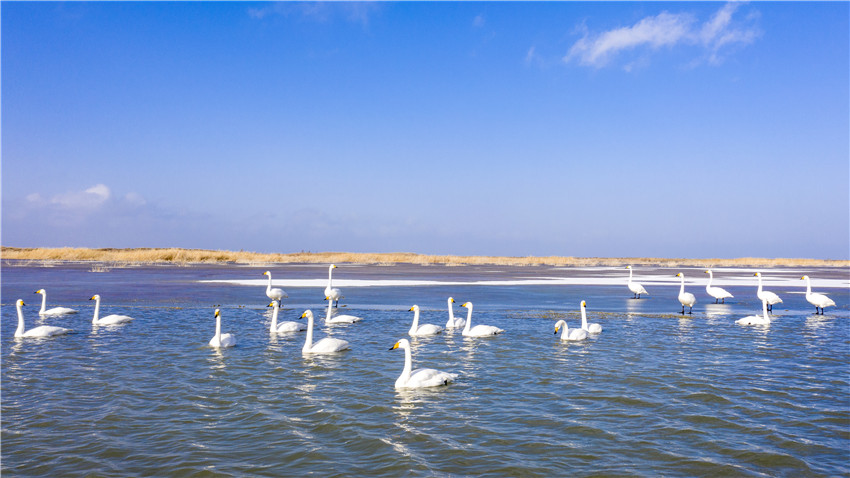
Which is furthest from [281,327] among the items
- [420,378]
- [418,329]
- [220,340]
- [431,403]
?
[431,403]

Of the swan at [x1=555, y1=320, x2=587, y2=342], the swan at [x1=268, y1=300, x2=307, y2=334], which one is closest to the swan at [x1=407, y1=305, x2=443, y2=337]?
the swan at [x1=268, y1=300, x2=307, y2=334]

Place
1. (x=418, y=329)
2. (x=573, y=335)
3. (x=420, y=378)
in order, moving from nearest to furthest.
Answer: (x=420, y=378) < (x=573, y=335) < (x=418, y=329)

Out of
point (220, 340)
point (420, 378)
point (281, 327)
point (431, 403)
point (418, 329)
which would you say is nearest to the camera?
point (431, 403)

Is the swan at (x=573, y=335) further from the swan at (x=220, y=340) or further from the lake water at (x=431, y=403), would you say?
the swan at (x=220, y=340)

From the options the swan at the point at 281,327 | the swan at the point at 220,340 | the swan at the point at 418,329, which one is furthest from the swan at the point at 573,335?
the swan at the point at 220,340

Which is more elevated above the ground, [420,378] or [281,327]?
[281,327]

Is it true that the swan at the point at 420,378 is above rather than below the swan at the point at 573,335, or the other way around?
below

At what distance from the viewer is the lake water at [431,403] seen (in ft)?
21.7

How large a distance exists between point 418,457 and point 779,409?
17.3ft

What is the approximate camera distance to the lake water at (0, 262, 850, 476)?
21.7 feet

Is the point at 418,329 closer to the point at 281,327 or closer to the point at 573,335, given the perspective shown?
the point at 281,327

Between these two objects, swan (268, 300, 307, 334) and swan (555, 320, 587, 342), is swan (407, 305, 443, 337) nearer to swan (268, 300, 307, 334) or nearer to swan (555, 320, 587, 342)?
swan (268, 300, 307, 334)

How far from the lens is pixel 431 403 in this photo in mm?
8812

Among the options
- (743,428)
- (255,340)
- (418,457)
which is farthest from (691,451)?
(255,340)
